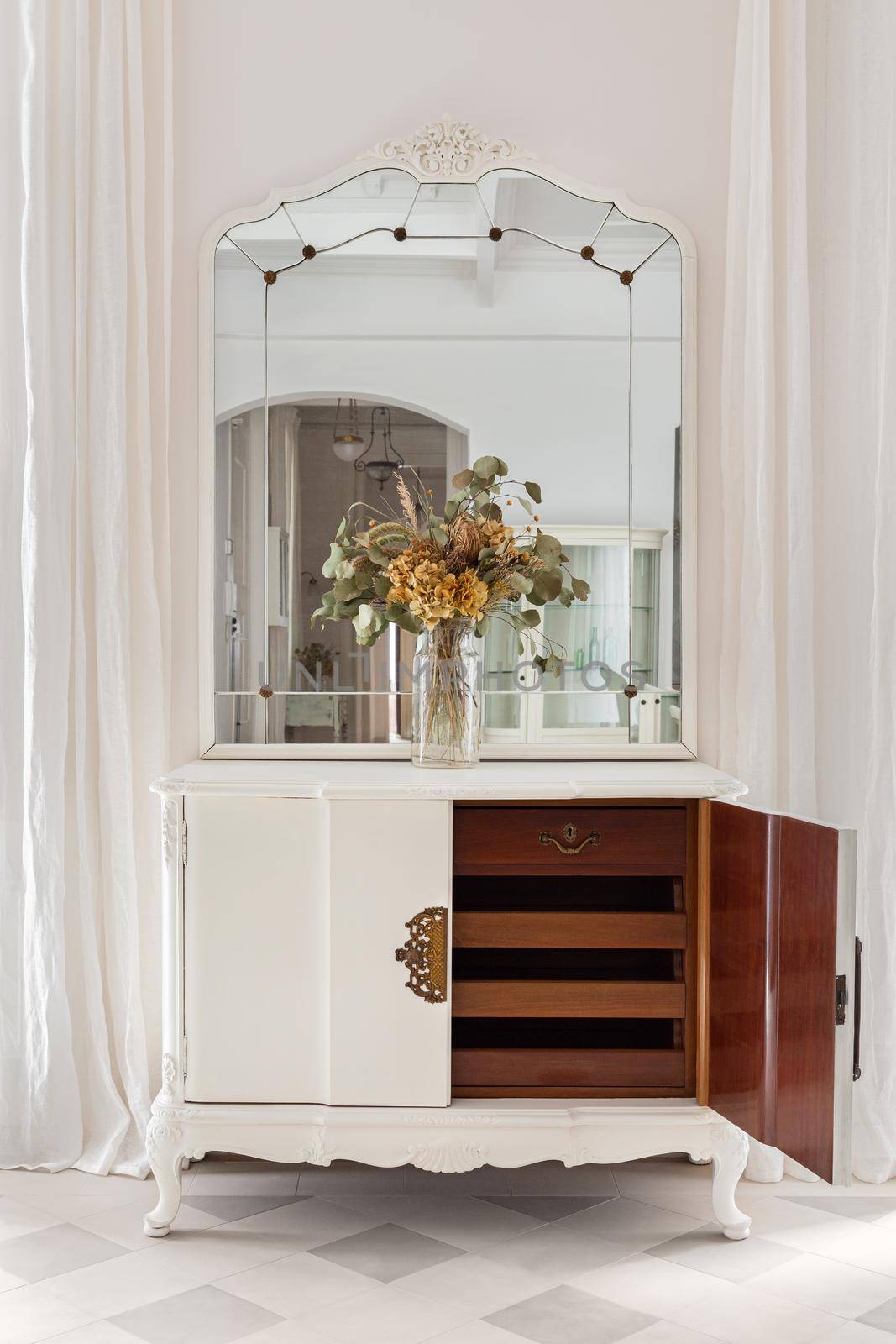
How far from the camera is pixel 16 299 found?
2305 millimetres

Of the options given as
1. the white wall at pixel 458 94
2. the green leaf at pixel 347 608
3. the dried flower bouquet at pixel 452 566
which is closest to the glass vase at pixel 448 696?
the dried flower bouquet at pixel 452 566

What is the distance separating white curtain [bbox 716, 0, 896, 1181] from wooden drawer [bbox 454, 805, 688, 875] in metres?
0.41

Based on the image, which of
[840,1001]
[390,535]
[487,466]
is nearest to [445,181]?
[487,466]

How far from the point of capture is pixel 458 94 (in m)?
2.37

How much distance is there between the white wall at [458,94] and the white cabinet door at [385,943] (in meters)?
1.01

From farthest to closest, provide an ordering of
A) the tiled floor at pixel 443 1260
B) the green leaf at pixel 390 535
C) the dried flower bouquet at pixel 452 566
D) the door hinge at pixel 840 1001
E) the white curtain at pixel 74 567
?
the white curtain at pixel 74 567 < the green leaf at pixel 390 535 < the dried flower bouquet at pixel 452 566 < the tiled floor at pixel 443 1260 < the door hinge at pixel 840 1001

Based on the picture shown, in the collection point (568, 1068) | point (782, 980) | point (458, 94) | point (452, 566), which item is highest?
point (458, 94)

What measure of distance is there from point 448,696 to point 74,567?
2.65 feet

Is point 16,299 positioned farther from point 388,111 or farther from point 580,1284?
point 580,1284

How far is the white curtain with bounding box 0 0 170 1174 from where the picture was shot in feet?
7.43

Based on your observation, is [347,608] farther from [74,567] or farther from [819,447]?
[819,447]

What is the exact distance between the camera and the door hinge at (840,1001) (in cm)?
163

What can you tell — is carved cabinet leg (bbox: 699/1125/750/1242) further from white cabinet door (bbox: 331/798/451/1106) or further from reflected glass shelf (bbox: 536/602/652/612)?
reflected glass shelf (bbox: 536/602/652/612)

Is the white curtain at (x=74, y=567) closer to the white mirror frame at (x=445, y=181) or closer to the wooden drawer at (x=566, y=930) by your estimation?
the white mirror frame at (x=445, y=181)
